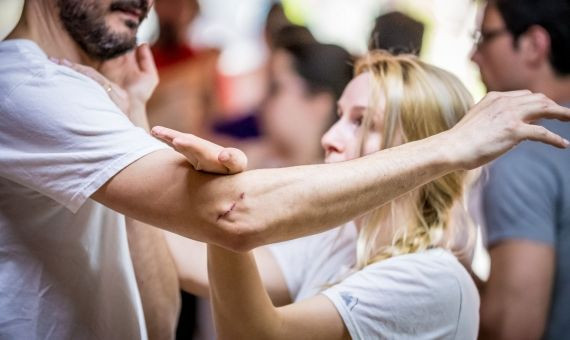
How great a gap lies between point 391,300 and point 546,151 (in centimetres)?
71

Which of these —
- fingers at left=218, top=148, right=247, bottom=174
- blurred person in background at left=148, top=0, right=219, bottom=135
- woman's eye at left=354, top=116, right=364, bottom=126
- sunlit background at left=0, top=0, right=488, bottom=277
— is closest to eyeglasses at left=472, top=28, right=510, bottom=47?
sunlit background at left=0, top=0, right=488, bottom=277

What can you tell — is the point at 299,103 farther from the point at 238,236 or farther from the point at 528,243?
the point at 238,236

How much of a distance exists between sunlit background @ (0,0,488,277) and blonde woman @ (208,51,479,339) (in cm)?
82

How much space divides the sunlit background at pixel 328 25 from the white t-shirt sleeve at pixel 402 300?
1.07 metres

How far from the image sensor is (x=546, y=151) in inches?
73.7

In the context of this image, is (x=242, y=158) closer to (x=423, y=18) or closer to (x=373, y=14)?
(x=423, y=18)

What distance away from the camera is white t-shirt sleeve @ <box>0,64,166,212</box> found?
3.84 feet

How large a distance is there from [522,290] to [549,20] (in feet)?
2.39

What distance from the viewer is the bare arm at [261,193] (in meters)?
1.12

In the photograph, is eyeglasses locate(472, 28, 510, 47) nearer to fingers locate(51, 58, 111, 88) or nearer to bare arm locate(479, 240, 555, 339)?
bare arm locate(479, 240, 555, 339)

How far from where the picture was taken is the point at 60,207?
136 centimetres

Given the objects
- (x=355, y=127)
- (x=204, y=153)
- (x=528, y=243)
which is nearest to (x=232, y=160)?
(x=204, y=153)

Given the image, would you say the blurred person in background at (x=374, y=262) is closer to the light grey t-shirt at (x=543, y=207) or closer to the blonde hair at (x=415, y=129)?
the blonde hair at (x=415, y=129)

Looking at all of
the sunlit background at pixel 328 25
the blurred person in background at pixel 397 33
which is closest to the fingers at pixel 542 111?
the blurred person in background at pixel 397 33
